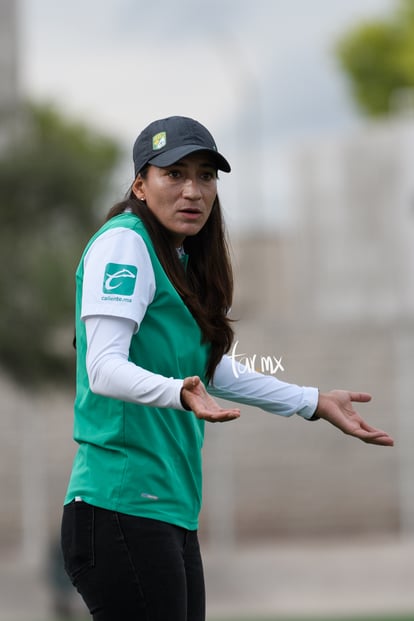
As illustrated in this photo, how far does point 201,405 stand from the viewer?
8.94 ft

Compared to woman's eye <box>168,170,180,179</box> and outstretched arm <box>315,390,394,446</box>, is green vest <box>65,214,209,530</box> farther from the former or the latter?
outstretched arm <box>315,390,394,446</box>

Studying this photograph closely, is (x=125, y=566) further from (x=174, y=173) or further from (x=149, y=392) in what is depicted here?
(x=174, y=173)

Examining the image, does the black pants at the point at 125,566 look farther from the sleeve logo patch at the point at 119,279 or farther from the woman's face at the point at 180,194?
the woman's face at the point at 180,194

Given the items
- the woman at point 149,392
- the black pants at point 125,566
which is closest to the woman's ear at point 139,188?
the woman at point 149,392

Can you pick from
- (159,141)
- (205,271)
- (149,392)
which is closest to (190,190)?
(159,141)

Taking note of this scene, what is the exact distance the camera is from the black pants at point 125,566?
298 cm

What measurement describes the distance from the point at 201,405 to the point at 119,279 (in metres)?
0.39

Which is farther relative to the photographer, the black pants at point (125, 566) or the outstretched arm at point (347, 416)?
the outstretched arm at point (347, 416)

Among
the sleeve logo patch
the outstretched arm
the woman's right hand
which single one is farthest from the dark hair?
the woman's right hand

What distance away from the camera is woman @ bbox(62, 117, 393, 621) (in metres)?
2.95

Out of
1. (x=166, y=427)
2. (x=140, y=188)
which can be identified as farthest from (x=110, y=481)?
(x=140, y=188)

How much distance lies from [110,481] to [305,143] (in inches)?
801

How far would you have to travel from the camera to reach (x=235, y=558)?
56.0 ft

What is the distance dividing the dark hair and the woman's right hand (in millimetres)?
401
